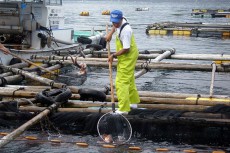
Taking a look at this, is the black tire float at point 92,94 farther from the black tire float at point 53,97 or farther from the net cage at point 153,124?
the net cage at point 153,124

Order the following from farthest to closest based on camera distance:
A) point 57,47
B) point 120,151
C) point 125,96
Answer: point 57,47 < point 125,96 < point 120,151

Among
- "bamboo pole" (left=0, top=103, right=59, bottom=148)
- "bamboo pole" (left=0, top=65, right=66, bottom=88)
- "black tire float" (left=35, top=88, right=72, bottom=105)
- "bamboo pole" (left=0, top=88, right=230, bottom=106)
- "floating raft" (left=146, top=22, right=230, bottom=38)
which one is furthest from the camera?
"floating raft" (left=146, top=22, right=230, bottom=38)

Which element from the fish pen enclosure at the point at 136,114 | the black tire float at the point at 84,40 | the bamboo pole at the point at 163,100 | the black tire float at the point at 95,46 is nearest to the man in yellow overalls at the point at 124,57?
the fish pen enclosure at the point at 136,114

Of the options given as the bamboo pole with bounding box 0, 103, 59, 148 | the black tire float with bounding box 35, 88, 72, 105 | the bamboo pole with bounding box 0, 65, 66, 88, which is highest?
the black tire float with bounding box 35, 88, 72, 105

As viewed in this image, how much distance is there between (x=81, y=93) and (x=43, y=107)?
1.10m

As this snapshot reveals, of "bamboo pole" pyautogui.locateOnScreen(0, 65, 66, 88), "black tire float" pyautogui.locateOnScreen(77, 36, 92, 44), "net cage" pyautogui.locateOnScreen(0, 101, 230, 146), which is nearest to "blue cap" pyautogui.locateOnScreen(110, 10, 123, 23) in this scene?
"net cage" pyautogui.locateOnScreen(0, 101, 230, 146)

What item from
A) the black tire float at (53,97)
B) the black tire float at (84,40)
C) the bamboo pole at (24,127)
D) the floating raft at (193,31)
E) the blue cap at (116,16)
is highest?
the blue cap at (116,16)

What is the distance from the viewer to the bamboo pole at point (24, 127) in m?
8.52

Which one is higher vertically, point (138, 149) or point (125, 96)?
point (125, 96)

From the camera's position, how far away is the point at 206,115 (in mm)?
10383

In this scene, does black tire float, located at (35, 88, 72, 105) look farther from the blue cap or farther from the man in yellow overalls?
the blue cap

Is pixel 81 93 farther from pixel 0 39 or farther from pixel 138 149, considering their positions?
pixel 0 39

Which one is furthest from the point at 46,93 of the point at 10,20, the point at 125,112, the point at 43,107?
the point at 10,20

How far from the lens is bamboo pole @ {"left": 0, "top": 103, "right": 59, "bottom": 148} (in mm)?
8523
